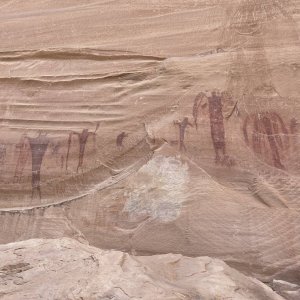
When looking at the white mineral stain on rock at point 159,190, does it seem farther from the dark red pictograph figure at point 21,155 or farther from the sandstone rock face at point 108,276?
the dark red pictograph figure at point 21,155

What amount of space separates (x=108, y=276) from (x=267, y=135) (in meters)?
1.04

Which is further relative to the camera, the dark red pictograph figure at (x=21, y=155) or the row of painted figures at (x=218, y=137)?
the dark red pictograph figure at (x=21, y=155)

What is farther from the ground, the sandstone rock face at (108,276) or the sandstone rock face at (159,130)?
the sandstone rock face at (159,130)

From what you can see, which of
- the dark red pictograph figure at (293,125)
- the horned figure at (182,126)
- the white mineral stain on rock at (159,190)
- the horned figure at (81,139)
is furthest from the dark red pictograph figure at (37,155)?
the dark red pictograph figure at (293,125)

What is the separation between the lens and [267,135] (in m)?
2.63

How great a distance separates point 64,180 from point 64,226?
22 cm

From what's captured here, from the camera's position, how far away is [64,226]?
2686 mm

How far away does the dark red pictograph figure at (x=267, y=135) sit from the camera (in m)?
2.59

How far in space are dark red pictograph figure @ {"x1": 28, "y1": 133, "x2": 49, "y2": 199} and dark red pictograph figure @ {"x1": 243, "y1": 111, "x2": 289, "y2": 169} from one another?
0.96 m

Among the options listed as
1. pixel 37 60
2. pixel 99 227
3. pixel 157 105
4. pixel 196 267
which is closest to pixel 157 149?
pixel 157 105

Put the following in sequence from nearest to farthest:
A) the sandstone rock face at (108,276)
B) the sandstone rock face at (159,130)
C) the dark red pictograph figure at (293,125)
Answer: the sandstone rock face at (108,276) → the sandstone rock face at (159,130) → the dark red pictograph figure at (293,125)

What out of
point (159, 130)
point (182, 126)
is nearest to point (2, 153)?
point (159, 130)

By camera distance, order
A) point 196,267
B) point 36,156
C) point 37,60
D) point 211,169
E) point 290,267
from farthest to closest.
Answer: point 37,60, point 36,156, point 211,169, point 290,267, point 196,267

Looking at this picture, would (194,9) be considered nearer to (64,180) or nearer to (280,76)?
(280,76)
